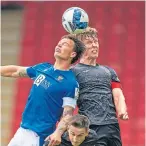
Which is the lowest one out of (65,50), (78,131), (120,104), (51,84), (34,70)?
(78,131)

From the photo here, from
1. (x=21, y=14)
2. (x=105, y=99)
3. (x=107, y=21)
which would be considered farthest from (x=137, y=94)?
(x=105, y=99)

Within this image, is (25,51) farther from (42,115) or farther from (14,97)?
(42,115)

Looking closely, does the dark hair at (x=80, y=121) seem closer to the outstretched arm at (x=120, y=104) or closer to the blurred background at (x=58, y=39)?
the outstretched arm at (x=120, y=104)

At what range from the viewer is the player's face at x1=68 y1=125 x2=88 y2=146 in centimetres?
565

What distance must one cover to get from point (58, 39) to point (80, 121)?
738cm

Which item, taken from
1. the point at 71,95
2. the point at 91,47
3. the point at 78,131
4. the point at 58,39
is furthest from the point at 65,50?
the point at 58,39

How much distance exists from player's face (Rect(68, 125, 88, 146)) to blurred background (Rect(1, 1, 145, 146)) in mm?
5905

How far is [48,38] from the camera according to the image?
43.1 feet

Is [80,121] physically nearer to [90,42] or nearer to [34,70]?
[34,70]

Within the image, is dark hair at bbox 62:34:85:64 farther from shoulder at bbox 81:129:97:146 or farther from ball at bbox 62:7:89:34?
shoulder at bbox 81:129:97:146

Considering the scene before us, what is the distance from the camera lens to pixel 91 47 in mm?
6180

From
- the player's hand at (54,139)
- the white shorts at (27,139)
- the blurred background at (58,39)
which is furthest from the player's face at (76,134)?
the blurred background at (58,39)

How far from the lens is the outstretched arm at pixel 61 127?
18.9ft

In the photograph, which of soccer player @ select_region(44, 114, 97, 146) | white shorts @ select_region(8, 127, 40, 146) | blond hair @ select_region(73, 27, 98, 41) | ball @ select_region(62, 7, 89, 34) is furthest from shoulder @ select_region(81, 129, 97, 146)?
ball @ select_region(62, 7, 89, 34)
